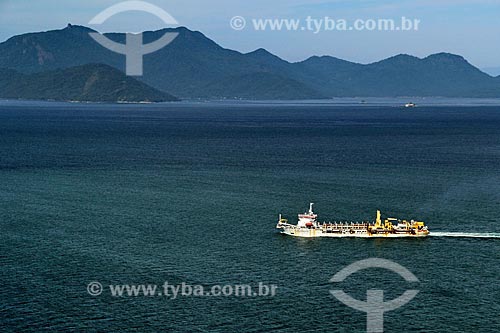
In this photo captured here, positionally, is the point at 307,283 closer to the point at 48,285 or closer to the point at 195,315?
the point at 195,315

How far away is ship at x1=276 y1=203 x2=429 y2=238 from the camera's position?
112 meters

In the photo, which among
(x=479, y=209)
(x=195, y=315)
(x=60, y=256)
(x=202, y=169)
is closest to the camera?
(x=195, y=315)

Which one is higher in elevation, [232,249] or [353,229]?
[353,229]

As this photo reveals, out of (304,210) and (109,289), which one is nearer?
(109,289)

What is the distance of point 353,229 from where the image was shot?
11344 cm

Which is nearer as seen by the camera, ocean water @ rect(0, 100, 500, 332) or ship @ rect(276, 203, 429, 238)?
ocean water @ rect(0, 100, 500, 332)

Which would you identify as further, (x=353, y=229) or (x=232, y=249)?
(x=353, y=229)

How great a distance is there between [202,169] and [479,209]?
2982 inches

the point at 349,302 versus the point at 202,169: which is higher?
the point at 202,169

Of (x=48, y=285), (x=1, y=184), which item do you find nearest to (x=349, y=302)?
(x=48, y=285)

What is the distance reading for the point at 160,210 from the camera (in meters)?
129

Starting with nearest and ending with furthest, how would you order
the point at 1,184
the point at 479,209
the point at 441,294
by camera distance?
the point at 441,294 < the point at 479,209 < the point at 1,184

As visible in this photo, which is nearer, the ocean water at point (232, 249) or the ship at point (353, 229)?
Result: the ocean water at point (232, 249)

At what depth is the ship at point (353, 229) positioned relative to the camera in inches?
4402
